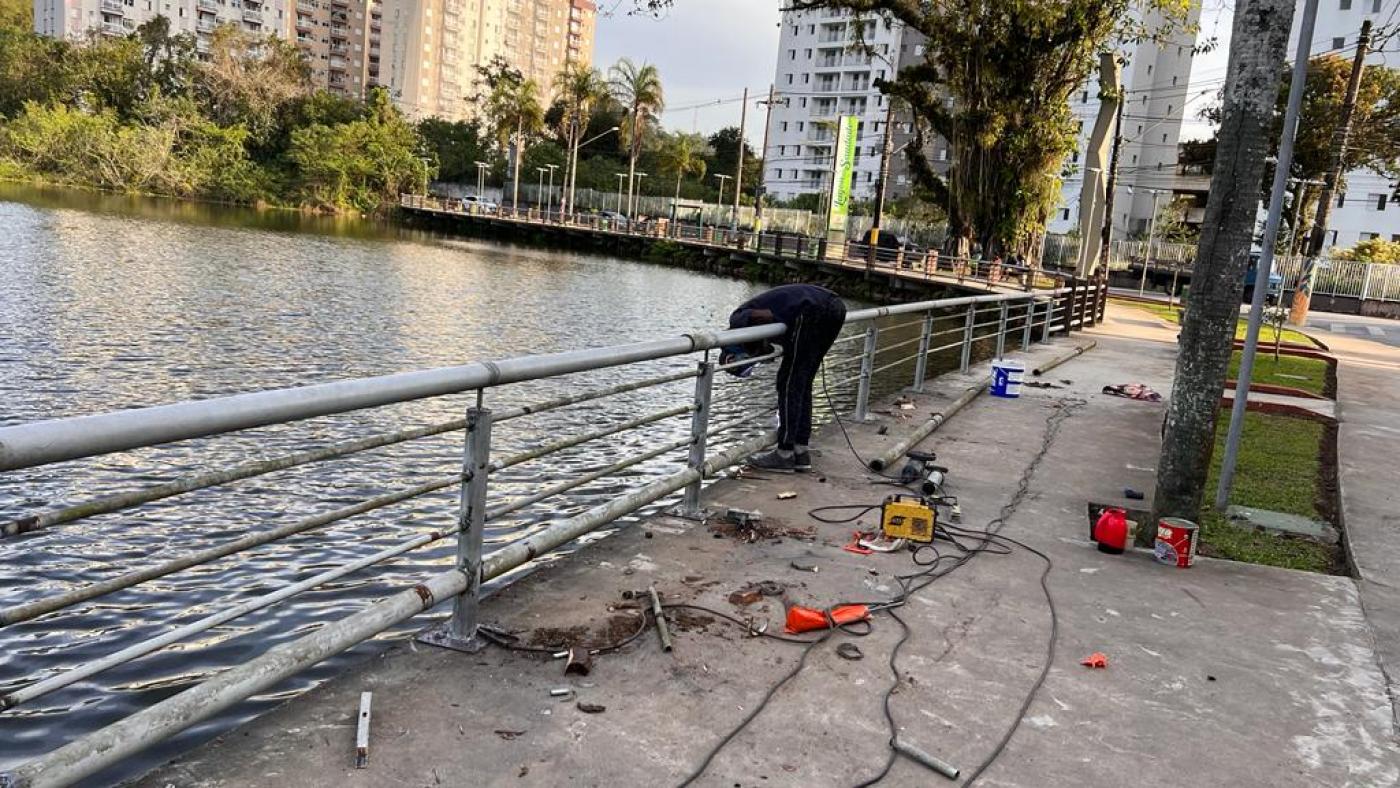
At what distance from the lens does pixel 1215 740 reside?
13.1ft

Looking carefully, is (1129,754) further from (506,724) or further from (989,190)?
(989,190)

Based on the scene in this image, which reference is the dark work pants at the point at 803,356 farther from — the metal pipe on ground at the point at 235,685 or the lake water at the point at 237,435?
the metal pipe on ground at the point at 235,685

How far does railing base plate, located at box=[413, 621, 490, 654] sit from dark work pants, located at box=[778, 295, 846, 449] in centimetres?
357

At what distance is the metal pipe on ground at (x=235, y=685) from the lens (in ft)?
8.57

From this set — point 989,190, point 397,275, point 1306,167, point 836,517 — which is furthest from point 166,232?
point 1306,167

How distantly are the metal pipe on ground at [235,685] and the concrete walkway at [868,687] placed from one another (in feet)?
0.94

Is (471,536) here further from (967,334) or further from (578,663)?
(967,334)

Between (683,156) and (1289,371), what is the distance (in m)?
82.1

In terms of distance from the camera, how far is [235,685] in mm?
3111

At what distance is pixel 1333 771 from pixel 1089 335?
67.4 feet

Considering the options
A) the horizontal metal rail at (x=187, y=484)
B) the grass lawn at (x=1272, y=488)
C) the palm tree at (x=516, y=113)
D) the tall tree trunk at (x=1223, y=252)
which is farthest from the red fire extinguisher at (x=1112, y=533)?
the palm tree at (x=516, y=113)

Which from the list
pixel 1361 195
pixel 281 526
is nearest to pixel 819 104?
pixel 1361 195

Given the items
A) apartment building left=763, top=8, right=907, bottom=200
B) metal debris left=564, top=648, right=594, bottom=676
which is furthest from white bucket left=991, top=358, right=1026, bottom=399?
apartment building left=763, top=8, right=907, bottom=200

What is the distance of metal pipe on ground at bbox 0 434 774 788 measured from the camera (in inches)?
103
